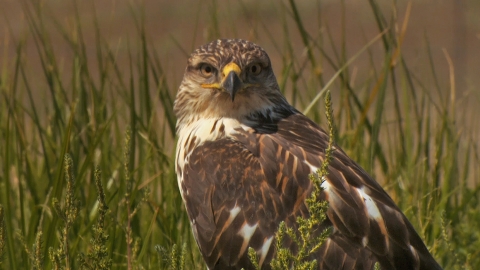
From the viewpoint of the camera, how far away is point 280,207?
11.8 ft

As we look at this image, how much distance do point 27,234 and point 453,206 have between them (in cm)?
206

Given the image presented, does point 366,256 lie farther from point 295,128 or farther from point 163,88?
point 163,88

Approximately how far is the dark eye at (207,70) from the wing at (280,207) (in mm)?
483

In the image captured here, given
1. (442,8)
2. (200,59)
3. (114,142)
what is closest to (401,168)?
(200,59)

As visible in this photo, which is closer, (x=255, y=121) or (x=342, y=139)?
(x=255, y=121)

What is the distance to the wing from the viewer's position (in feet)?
11.6

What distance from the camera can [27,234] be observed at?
3969mm

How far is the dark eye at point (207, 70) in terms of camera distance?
4238 mm

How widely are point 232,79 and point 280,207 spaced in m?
0.67

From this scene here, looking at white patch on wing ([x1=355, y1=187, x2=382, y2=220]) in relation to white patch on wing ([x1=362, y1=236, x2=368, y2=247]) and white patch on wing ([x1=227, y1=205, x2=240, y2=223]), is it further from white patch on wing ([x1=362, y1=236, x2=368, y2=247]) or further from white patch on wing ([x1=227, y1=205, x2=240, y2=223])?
white patch on wing ([x1=227, y1=205, x2=240, y2=223])

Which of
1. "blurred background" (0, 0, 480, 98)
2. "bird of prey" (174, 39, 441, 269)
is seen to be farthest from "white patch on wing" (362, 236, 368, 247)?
"blurred background" (0, 0, 480, 98)

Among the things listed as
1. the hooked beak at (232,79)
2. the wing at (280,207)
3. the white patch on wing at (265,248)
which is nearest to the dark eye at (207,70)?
the hooked beak at (232,79)

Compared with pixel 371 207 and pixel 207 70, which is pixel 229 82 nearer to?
pixel 207 70

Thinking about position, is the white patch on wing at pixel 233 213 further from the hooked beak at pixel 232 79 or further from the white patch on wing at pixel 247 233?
the hooked beak at pixel 232 79
